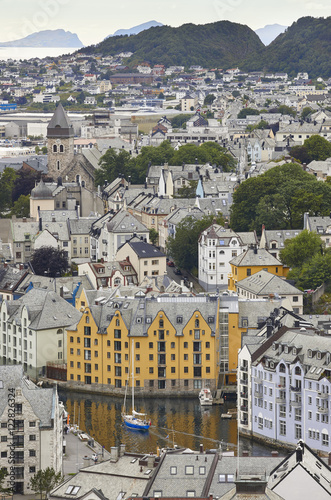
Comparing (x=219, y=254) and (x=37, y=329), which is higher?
(x=219, y=254)

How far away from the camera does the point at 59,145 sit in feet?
472

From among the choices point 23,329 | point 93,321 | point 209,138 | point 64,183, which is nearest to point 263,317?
point 93,321

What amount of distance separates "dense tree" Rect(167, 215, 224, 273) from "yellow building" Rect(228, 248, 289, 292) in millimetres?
8679

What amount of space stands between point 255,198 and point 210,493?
64178 millimetres

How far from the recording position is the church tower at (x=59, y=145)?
142875mm

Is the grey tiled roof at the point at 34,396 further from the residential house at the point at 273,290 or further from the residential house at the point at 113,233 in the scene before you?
the residential house at the point at 113,233

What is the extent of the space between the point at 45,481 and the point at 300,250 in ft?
150

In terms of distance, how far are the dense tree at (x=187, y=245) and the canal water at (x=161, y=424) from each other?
2913 centimetres

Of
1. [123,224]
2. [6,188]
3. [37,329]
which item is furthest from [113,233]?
[6,188]

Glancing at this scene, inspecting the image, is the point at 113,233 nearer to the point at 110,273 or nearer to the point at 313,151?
the point at 110,273

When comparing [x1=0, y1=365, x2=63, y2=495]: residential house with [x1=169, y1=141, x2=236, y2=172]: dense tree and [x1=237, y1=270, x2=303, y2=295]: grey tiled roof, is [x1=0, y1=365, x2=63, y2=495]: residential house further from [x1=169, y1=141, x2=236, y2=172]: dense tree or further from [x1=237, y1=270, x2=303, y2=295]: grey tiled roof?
[x1=169, y1=141, x2=236, y2=172]: dense tree

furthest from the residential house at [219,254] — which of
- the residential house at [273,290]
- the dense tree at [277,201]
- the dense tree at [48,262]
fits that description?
the dense tree at [48,262]

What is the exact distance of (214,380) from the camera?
75500mm

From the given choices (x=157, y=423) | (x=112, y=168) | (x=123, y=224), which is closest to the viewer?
(x=157, y=423)
